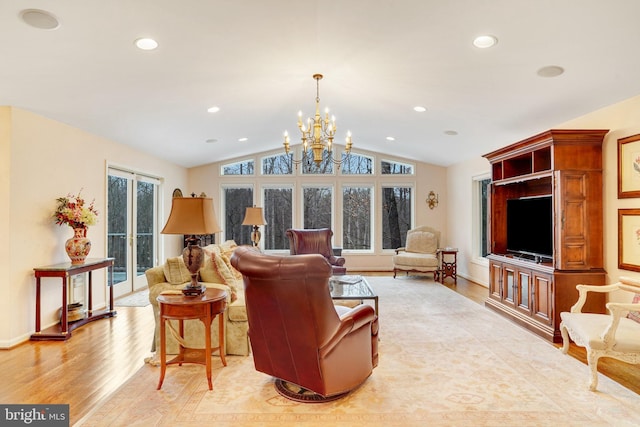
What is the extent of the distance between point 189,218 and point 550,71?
11.1 feet

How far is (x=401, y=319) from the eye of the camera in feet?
14.6

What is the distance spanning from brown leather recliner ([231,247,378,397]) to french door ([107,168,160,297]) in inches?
147

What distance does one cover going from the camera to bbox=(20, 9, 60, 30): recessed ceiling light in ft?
7.73

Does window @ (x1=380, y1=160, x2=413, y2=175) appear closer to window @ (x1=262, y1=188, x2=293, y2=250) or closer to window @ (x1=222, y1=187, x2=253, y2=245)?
window @ (x1=262, y1=188, x2=293, y2=250)

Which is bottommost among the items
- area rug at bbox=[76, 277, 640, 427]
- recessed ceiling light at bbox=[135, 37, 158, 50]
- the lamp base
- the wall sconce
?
area rug at bbox=[76, 277, 640, 427]

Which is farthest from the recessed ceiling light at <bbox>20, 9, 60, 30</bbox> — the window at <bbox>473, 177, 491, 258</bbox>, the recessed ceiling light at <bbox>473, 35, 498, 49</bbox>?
the window at <bbox>473, 177, 491, 258</bbox>

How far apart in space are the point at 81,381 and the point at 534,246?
4.77 m

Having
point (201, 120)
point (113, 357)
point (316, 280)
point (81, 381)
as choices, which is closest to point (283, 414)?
point (316, 280)

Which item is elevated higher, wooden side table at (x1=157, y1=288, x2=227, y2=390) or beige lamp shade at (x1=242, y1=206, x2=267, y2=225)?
beige lamp shade at (x1=242, y1=206, x2=267, y2=225)

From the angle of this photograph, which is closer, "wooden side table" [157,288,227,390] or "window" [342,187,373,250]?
"wooden side table" [157,288,227,390]

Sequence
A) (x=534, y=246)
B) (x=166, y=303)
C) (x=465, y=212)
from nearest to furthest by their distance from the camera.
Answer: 1. (x=166, y=303)
2. (x=534, y=246)
3. (x=465, y=212)

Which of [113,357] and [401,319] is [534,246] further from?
[113,357]

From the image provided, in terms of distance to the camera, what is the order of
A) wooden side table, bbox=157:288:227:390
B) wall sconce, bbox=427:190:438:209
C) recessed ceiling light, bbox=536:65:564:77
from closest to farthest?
1. wooden side table, bbox=157:288:227:390
2. recessed ceiling light, bbox=536:65:564:77
3. wall sconce, bbox=427:190:438:209

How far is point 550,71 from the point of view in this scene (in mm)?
3275
